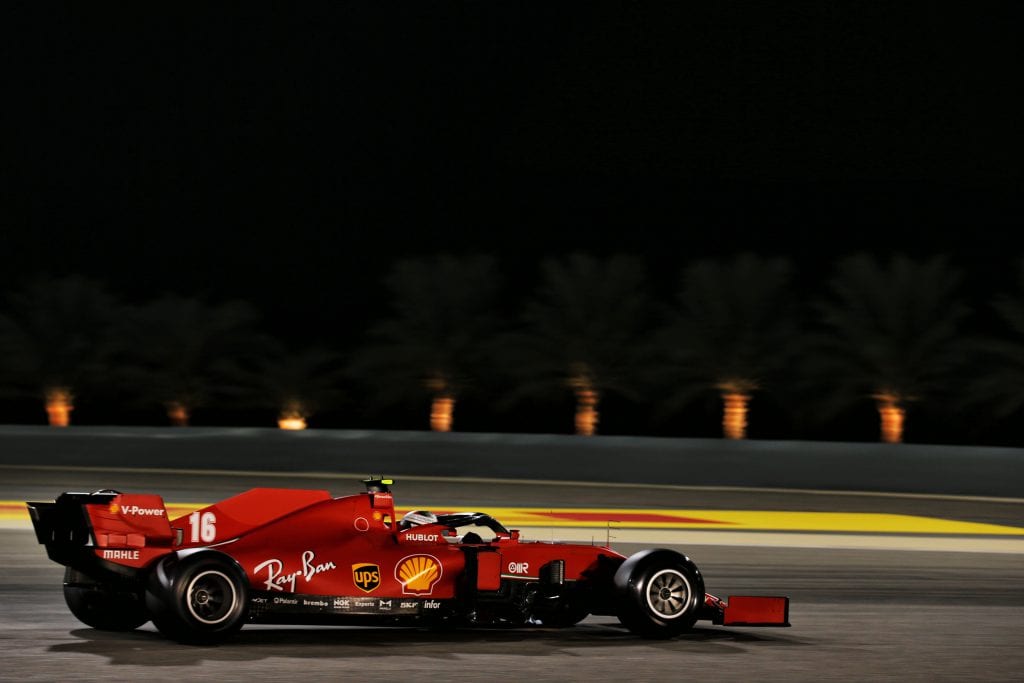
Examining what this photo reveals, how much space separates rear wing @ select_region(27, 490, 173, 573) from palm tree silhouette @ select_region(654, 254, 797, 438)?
65.9 ft

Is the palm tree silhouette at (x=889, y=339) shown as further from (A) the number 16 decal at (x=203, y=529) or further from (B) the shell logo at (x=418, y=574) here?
(A) the number 16 decal at (x=203, y=529)

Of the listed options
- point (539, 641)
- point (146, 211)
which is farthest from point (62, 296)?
point (539, 641)

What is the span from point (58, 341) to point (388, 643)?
23653 mm

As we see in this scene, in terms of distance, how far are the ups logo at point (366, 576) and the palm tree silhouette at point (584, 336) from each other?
20.3 meters

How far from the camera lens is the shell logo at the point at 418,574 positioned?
902 centimetres

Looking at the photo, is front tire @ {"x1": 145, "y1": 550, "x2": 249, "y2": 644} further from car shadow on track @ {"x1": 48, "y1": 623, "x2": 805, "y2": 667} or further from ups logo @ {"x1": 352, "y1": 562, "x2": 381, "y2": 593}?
ups logo @ {"x1": 352, "y1": 562, "x2": 381, "y2": 593}

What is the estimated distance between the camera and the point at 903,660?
883 cm

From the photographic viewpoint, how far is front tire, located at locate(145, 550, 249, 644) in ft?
27.7

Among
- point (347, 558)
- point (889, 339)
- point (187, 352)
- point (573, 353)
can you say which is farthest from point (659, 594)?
point (187, 352)

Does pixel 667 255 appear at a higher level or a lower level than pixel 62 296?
higher

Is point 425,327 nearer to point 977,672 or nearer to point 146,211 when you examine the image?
point 146,211

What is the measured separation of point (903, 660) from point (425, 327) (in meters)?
22.4

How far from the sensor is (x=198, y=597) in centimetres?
852

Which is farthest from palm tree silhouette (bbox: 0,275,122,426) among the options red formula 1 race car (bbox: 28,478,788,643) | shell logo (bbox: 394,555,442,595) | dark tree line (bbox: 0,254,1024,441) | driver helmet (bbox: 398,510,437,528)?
shell logo (bbox: 394,555,442,595)
